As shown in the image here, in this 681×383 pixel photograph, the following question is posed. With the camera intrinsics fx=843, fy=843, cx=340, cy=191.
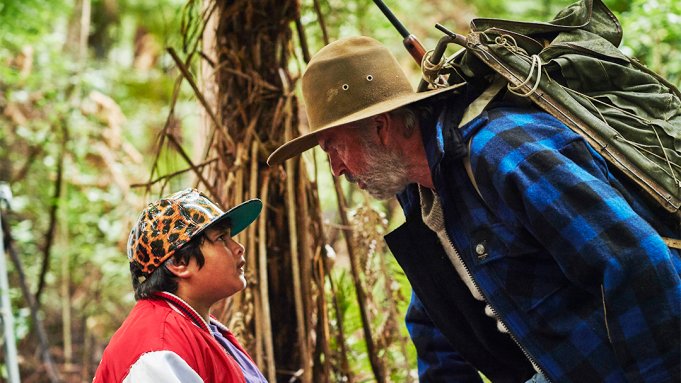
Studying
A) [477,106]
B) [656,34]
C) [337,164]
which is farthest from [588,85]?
[656,34]

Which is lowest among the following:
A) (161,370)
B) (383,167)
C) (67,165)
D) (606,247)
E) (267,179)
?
(606,247)

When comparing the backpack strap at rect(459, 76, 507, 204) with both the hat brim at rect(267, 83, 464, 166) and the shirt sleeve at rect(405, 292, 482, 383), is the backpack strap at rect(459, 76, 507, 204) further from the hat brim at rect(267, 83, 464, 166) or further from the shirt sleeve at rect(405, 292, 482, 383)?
the shirt sleeve at rect(405, 292, 482, 383)

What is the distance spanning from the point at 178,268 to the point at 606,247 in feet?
4.14

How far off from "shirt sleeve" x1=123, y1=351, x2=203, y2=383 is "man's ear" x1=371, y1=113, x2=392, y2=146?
2.67 ft

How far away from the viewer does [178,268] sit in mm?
2529

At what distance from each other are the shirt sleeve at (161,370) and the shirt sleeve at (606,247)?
0.95 metres

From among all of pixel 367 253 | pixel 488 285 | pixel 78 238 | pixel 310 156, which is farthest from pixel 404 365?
pixel 78 238

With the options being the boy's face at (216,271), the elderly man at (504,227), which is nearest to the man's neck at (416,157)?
the elderly man at (504,227)

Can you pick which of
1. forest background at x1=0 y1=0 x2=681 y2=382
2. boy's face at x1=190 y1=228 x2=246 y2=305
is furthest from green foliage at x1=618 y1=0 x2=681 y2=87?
boy's face at x1=190 y1=228 x2=246 y2=305

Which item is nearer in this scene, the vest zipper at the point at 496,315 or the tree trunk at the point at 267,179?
the vest zipper at the point at 496,315

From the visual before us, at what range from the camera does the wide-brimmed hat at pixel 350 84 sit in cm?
236

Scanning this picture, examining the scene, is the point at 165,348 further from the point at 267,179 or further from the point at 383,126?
the point at 267,179

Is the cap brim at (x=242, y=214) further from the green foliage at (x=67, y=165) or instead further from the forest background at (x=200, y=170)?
the green foliage at (x=67, y=165)

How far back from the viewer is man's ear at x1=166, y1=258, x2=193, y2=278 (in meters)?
2.53
